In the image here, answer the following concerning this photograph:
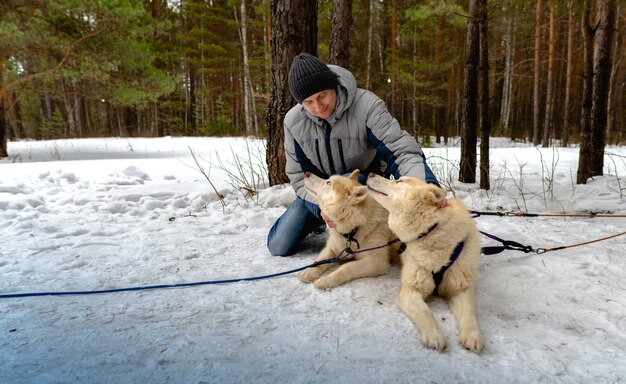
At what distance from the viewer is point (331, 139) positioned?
115 inches

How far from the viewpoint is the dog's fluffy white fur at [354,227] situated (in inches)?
96.3

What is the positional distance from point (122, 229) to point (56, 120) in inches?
1228

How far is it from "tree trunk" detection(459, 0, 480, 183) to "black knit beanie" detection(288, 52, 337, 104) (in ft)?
11.0

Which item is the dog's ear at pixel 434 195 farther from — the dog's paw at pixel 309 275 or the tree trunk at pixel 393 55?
the tree trunk at pixel 393 55

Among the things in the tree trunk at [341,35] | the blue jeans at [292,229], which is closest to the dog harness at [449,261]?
the blue jeans at [292,229]

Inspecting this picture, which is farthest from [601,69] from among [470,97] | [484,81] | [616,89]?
[616,89]

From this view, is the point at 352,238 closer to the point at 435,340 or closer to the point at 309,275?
the point at 309,275

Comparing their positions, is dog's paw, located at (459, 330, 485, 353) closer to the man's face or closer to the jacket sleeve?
the jacket sleeve

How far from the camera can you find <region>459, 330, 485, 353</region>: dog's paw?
1.60 metres

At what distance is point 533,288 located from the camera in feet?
7.22

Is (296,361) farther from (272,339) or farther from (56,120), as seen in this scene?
(56,120)

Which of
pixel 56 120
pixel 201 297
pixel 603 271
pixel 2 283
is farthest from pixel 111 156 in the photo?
pixel 56 120

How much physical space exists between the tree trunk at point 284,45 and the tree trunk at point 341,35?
44.6 inches

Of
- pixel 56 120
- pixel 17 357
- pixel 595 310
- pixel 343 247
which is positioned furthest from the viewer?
pixel 56 120
